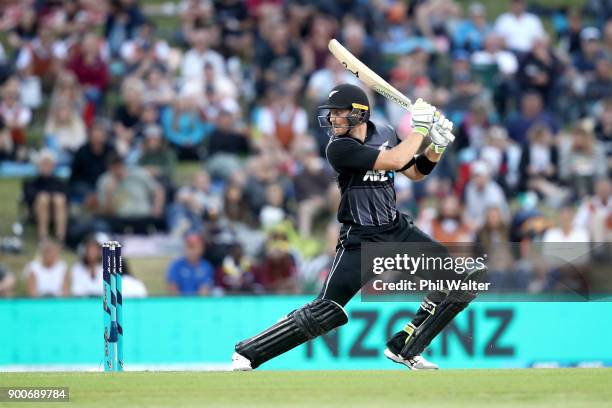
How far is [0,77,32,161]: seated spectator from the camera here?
62.1ft

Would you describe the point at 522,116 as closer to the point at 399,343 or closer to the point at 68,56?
the point at 68,56

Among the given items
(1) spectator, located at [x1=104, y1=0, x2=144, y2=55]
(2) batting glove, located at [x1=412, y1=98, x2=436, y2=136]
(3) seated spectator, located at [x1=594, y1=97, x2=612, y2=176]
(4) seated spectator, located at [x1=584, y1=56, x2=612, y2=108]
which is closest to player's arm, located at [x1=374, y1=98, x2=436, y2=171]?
(2) batting glove, located at [x1=412, y1=98, x2=436, y2=136]

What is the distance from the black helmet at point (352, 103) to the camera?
32.1 ft

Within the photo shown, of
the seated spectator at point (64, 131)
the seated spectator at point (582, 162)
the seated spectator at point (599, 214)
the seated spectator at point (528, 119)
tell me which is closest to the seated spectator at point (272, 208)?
the seated spectator at point (64, 131)

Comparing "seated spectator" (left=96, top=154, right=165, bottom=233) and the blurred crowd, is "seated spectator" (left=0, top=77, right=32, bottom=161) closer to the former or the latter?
the blurred crowd

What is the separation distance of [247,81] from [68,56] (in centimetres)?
281

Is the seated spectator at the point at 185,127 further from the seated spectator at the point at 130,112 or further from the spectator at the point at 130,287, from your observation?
the spectator at the point at 130,287

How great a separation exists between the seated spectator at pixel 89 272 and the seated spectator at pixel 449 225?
4.30 m

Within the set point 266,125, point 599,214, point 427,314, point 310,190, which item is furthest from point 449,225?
point 427,314

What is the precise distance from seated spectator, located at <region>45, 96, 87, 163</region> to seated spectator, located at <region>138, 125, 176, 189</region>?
972 mm

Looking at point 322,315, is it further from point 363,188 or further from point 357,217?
point 363,188

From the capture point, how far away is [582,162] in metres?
18.2

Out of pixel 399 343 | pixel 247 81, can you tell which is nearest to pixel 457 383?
pixel 399 343

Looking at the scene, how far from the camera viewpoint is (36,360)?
13812mm
